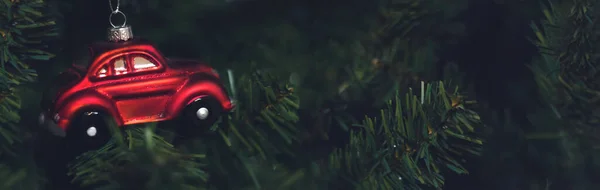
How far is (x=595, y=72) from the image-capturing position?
1.62 feet

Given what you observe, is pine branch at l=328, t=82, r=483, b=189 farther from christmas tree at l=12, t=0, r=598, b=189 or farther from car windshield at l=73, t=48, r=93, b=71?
car windshield at l=73, t=48, r=93, b=71

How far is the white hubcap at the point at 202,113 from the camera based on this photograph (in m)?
0.45

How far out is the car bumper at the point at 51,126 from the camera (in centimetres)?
43

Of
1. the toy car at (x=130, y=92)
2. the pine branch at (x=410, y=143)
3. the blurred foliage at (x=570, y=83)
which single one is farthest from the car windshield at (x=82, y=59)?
the blurred foliage at (x=570, y=83)

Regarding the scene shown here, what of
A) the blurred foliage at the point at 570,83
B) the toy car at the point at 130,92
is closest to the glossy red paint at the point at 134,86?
the toy car at the point at 130,92

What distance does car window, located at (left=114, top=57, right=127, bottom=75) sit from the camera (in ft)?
1.45

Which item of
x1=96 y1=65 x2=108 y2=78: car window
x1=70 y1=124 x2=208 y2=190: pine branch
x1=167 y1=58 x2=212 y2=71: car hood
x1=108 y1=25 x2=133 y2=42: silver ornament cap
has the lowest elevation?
x1=70 y1=124 x2=208 y2=190: pine branch

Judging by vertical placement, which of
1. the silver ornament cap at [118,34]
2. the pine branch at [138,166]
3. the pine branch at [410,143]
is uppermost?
the silver ornament cap at [118,34]

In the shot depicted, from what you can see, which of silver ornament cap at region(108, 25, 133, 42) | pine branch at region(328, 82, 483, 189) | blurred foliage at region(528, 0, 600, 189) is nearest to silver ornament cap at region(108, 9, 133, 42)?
silver ornament cap at region(108, 25, 133, 42)

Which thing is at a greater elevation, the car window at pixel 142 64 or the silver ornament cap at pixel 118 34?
the silver ornament cap at pixel 118 34

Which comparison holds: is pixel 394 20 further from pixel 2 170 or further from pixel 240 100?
pixel 2 170

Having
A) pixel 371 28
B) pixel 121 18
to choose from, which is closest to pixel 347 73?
pixel 371 28

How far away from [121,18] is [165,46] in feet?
0.11

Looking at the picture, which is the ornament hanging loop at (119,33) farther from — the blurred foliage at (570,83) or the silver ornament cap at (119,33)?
the blurred foliage at (570,83)
